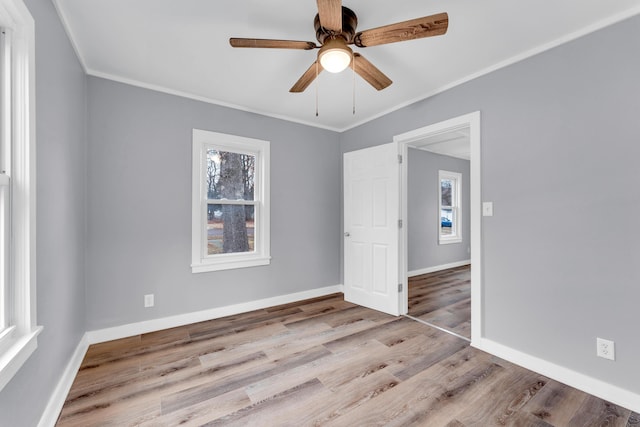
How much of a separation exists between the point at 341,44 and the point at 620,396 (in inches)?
110

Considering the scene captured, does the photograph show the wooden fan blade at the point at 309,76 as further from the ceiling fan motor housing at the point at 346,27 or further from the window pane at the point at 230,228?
the window pane at the point at 230,228

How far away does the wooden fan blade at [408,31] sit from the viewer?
1445 mm

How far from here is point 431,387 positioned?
6.40 feet

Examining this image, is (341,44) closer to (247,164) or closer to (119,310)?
(247,164)

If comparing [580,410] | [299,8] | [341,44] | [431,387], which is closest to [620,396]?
[580,410]

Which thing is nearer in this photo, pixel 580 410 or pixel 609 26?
pixel 580 410

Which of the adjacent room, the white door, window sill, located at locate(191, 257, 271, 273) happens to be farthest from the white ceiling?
window sill, located at locate(191, 257, 271, 273)

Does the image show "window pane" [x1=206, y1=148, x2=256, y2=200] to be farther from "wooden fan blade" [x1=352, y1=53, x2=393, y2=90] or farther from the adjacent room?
"wooden fan blade" [x1=352, y1=53, x2=393, y2=90]

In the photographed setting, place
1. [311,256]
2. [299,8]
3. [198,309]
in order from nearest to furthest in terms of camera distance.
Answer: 1. [299,8]
2. [198,309]
3. [311,256]

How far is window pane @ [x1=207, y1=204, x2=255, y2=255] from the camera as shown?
322 cm

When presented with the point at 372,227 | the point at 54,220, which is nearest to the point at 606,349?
the point at 372,227

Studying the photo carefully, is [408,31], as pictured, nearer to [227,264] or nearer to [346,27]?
[346,27]

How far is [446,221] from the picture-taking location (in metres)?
6.10

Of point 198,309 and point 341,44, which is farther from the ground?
point 341,44
